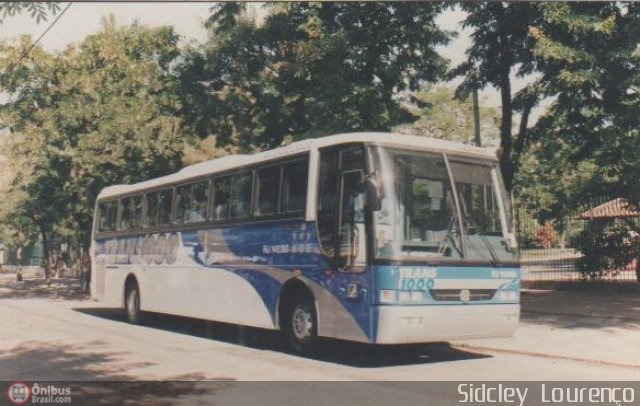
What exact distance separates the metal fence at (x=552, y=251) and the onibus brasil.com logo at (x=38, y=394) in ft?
53.5

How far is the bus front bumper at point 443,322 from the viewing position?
9.20m

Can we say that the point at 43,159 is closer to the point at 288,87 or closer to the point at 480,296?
the point at 288,87

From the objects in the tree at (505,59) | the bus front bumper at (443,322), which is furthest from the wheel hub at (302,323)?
the tree at (505,59)

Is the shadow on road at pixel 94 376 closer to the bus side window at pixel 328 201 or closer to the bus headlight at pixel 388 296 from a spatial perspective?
the bus headlight at pixel 388 296

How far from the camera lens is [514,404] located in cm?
758

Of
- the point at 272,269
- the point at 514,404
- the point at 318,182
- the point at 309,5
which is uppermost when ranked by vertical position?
the point at 309,5

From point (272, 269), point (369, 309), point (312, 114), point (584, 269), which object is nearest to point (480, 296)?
point (369, 309)

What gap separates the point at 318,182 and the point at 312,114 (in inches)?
316

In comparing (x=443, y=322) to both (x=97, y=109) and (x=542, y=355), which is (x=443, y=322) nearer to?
(x=542, y=355)

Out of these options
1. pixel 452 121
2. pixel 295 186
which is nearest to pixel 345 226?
pixel 295 186

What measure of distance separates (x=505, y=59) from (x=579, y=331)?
27.8 feet

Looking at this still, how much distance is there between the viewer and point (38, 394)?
7.09 m

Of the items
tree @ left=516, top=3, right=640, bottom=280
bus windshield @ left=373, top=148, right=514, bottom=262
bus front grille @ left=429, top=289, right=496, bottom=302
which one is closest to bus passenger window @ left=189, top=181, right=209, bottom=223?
bus windshield @ left=373, top=148, right=514, bottom=262

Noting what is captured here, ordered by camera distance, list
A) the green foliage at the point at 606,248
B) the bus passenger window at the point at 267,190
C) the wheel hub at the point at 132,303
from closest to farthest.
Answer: the bus passenger window at the point at 267,190 < the wheel hub at the point at 132,303 < the green foliage at the point at 606,248
